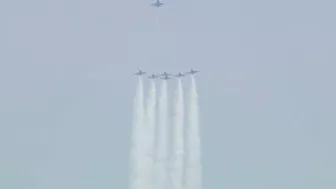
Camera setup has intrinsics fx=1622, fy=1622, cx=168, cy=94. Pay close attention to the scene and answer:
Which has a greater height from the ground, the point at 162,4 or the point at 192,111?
the point at 162,4

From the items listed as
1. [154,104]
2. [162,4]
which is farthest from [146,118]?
[162,4]

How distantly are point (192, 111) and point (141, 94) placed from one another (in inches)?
122

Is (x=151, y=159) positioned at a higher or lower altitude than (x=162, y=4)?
lower

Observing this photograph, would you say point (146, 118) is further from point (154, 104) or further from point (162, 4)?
point (162, 4)

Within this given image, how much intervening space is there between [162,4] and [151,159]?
8.93 meters

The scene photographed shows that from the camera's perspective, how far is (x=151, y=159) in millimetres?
92438

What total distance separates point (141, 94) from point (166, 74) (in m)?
1.84

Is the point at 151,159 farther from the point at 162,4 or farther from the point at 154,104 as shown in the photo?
the point at 162,4

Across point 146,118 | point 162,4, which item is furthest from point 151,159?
point 162,4

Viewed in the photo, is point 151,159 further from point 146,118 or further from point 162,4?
point 162,4

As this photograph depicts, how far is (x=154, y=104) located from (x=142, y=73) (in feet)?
6.92

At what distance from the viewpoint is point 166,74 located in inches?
3661

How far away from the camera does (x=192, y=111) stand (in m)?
92.7

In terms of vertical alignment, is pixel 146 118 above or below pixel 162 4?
below
